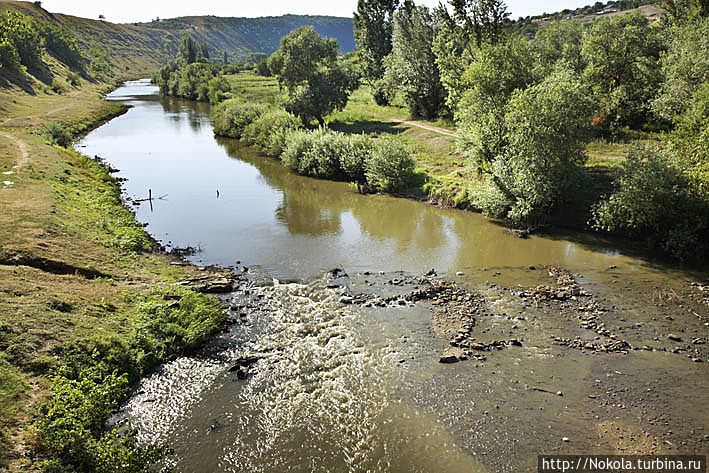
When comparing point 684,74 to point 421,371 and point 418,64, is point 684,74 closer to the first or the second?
point 418,64

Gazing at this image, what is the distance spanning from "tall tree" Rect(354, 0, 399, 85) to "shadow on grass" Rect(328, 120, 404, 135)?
16566 mm

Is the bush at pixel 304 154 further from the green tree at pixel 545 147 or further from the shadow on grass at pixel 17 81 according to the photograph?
the shadow on grass at pixel 17 81

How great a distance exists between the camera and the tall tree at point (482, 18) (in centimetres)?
3875

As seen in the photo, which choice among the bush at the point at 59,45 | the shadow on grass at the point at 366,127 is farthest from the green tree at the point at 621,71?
the bush at the point at 59,45

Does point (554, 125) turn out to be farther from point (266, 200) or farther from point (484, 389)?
point (266, 200)

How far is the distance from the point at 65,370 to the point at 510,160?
25024 millimetres

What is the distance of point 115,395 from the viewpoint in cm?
1309

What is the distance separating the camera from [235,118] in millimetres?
58375

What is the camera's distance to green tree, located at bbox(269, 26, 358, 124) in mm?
51781

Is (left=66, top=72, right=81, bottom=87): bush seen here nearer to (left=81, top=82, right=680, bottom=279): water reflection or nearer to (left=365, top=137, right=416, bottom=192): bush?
(left=81, top=82, right=680, bottom=279): water reflection

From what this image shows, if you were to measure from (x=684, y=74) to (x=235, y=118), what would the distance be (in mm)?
48878

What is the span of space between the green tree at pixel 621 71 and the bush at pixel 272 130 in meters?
30.2

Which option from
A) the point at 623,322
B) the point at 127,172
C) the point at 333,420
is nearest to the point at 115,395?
the point at 333,420

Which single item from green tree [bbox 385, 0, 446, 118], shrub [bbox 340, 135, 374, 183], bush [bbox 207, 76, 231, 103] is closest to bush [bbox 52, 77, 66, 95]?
bush [bbox 207, 76, 231, 103]
